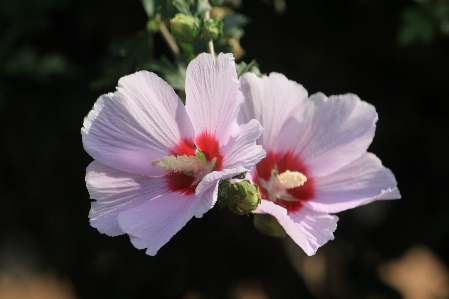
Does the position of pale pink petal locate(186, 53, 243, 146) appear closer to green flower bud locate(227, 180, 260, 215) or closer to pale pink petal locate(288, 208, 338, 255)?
green flower bud locate(227, 180, 260, 215)

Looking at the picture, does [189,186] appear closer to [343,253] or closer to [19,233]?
[343,253]

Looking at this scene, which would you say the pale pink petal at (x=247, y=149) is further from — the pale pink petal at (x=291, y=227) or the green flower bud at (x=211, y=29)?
the green flower bud at (x=211, y=29)

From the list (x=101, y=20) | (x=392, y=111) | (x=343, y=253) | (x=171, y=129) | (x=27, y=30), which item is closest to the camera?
(x=171, y=129)

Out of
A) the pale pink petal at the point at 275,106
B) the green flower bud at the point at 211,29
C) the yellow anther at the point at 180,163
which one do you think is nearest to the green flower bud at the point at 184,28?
the green flower bud at the point at 211,29

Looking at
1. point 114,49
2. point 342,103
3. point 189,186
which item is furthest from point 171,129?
point 114,49

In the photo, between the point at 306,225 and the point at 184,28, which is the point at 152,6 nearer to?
the point at 184,28


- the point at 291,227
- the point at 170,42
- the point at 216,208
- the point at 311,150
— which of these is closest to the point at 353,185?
the point at 311,150

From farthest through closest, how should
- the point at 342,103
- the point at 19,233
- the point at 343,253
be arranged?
the point at 19,233 < the point at 343,253 < the point at 342,103

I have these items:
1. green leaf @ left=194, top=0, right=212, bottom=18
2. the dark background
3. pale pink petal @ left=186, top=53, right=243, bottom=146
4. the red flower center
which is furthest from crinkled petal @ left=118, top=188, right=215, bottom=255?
the dark background
